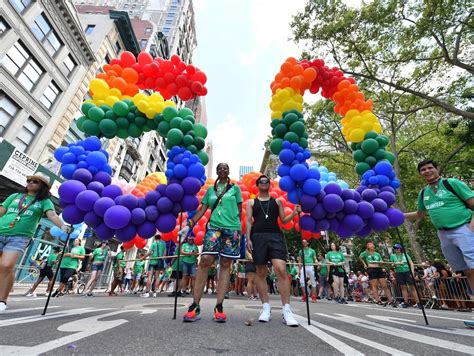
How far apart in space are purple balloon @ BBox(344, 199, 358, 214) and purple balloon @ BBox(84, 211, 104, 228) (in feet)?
12.2

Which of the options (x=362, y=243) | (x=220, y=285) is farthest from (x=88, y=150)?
(x=362, y=243)

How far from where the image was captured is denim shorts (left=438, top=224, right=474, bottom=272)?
3289 millimetres

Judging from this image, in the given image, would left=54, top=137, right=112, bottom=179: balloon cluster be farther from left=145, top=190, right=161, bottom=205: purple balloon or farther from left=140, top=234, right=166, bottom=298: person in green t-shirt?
left=140, top=234, right=166, bottom=298: person in green t-shirt

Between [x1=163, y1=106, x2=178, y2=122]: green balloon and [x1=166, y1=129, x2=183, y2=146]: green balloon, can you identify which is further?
[x1=163, y1=106, x2=178, y2=122]: green balloon

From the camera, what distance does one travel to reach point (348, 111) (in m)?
5.34

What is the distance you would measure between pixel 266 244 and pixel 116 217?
203cm

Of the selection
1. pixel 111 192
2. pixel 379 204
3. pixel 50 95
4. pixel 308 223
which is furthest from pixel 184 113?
pixel 50 95

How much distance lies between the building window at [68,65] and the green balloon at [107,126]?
16.4 meters

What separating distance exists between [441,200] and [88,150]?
537 centimetres

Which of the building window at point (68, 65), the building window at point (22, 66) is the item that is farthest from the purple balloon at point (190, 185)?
the building window at point (68, 65)

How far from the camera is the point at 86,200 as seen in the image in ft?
11.8

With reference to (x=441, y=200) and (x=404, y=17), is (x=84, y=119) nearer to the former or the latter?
(x=441, y=200)

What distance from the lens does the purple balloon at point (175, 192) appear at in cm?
368

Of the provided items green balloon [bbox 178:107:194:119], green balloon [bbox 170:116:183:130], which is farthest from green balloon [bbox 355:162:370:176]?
green balloon [bbox 170:116:183:130]
